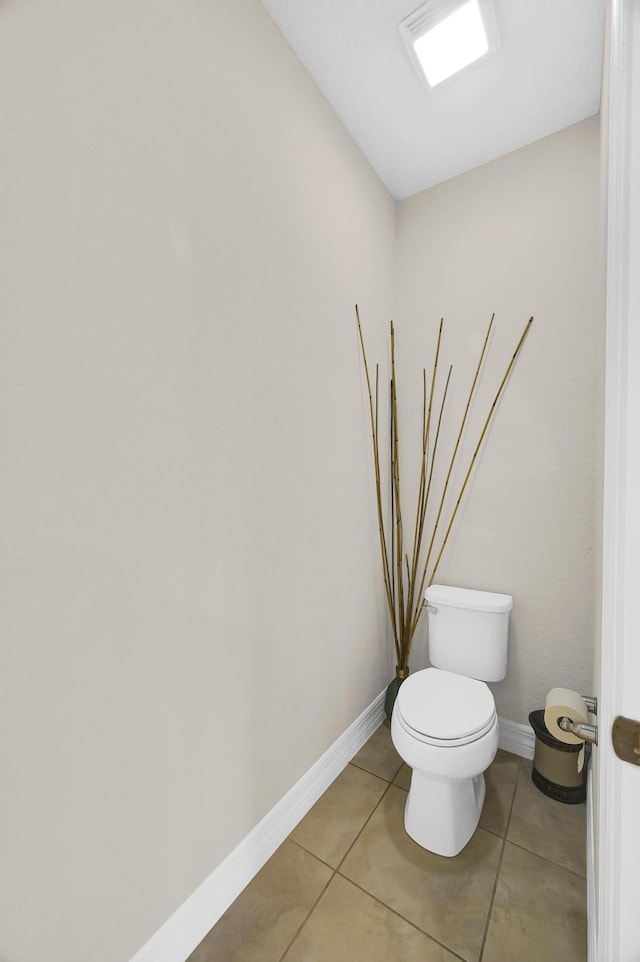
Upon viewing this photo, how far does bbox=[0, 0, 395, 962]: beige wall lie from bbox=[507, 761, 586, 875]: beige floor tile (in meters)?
0.79

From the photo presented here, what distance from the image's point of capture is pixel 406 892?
1235mm

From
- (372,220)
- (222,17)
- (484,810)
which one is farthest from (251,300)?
(484,810)

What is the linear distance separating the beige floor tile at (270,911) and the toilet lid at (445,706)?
55 cm

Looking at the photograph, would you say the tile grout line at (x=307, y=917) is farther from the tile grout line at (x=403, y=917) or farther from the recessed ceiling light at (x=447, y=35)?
the recessed ceiling light at (x=447, y=35)

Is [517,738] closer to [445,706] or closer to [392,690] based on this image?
[392,690]

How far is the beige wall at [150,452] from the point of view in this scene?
0.77m

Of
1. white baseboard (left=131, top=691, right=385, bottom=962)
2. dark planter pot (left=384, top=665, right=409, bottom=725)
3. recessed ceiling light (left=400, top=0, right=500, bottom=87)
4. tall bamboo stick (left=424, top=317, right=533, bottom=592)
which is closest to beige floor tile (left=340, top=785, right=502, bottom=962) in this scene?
white baseboard (left=131, top=691, right=385, bottom=962)

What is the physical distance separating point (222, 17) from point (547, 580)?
2.23 m

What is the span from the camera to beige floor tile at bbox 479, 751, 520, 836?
58.2 inches

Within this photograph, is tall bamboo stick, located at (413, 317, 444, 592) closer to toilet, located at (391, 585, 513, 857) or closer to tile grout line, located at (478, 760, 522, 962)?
toilet, located at (391, 585, 513, 857)

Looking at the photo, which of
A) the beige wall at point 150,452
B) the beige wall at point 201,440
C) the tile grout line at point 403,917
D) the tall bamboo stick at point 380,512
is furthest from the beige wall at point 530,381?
the tile grout line at point 403,917

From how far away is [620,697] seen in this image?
604mm

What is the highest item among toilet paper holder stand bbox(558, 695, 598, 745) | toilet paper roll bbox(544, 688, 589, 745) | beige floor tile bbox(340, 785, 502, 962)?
toilet paper holder stand bbox(558, 695, 598, 745)

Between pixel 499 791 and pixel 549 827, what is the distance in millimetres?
195
